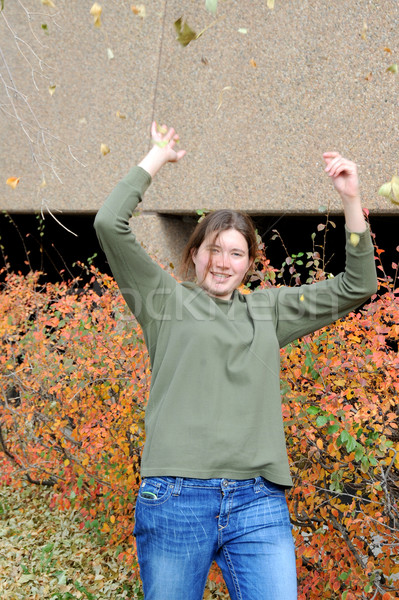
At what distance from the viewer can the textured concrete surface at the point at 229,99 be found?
4.22 meters

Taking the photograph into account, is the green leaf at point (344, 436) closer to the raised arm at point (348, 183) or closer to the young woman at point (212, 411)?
the young woman at point (212, 411)

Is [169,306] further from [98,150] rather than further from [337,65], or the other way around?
[98,150]

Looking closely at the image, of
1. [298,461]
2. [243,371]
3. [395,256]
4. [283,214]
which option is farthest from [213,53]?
[243,371]

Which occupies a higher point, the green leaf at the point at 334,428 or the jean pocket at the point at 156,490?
the green leaf at the point at 334,428

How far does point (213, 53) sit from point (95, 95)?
4.72 feet

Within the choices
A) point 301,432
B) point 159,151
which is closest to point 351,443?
point 301,432

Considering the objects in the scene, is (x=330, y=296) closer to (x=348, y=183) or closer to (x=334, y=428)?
(x=348, y=183)

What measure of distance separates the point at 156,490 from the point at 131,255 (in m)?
0.67

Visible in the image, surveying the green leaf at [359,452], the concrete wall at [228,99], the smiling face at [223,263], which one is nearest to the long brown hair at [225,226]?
the smiling face at [223,263]

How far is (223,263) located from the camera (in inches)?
79.1

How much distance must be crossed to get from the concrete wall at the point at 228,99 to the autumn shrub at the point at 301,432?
1.16 metres

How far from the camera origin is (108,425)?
3.65m

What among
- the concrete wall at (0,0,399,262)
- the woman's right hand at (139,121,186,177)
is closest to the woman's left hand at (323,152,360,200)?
the woman's right hand at (139,121,186,177)

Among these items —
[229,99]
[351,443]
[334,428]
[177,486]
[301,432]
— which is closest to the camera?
[177,486]
